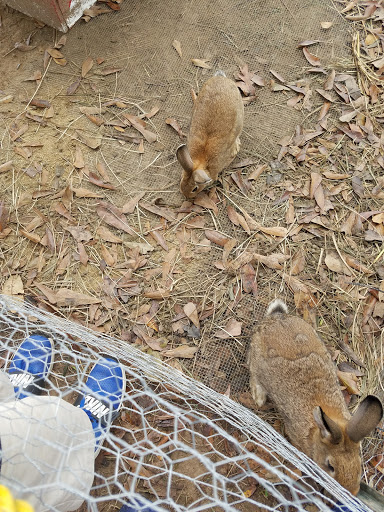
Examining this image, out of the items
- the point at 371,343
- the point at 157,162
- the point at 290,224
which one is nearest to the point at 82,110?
the point at 157,162

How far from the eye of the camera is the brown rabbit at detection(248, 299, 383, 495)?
2672mm

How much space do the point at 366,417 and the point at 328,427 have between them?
21cm

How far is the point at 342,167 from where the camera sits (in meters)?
3.95

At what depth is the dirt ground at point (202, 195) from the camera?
11.1 feet

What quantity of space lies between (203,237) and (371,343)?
63.3 inches

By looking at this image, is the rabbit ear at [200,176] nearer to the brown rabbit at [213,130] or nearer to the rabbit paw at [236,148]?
the brown rabbit at [213,130]

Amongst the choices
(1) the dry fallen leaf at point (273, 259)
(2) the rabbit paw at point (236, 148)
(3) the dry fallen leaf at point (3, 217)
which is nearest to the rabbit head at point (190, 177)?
(2) the rabbit paw at point (236, 148)

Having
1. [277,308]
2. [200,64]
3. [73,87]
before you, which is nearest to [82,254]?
[277,308]

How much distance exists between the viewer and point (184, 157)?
3451mm

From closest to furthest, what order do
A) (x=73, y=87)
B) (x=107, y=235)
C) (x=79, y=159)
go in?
(x=107, y=235) → (x=79, y=159) → (x=73, y=87)

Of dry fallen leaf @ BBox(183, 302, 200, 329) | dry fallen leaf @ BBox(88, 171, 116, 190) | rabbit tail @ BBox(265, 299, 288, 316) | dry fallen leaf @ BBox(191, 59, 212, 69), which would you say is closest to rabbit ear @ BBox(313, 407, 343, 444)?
rabbit tail @ BBox(265, 299, 288, 316)

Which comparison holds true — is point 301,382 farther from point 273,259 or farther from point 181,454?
point 273,259

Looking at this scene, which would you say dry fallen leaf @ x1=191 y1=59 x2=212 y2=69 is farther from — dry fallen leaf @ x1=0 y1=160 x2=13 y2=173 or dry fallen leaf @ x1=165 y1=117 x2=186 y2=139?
dry fallen leaf @ x1=0 y1=160 x2=13 y2=173

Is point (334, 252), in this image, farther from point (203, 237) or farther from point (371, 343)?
point (203, 237)
